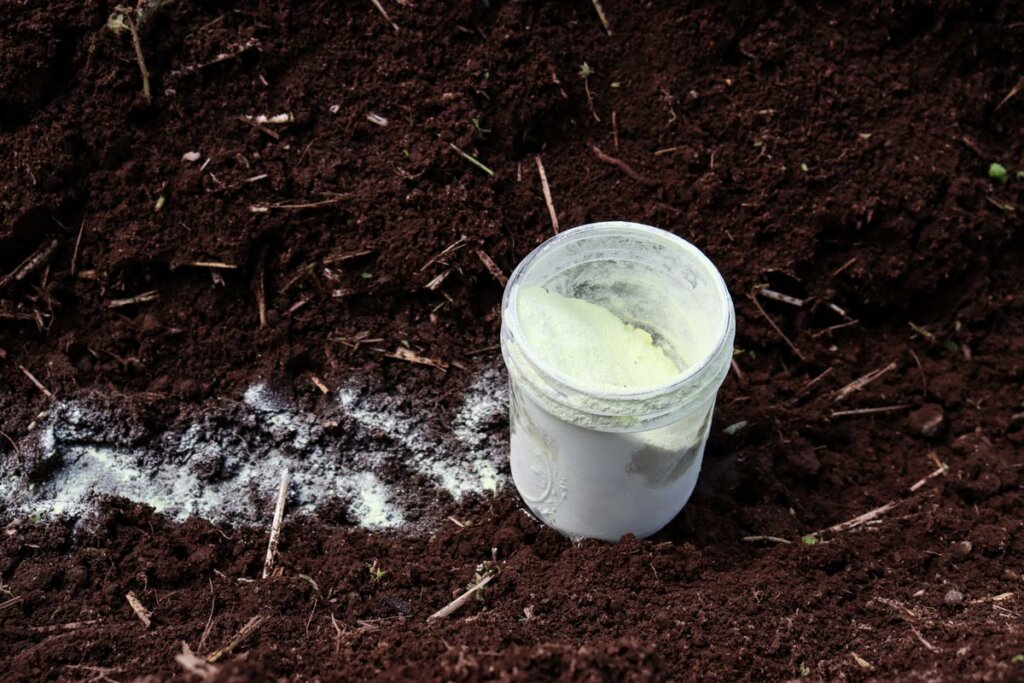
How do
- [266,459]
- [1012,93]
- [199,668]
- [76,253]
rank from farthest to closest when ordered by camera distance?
[1012,93] → [76,253] → [266,459] → [199,668]

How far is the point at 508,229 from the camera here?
3137 millimetres

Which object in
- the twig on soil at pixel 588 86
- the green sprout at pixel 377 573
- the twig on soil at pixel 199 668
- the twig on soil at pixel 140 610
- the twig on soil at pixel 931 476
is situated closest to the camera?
the twig on soil at pixel 199 668

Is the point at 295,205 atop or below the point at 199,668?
atop

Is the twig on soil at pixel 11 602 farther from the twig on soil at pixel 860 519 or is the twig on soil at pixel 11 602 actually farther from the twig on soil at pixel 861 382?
the twig on soil at pixel 861 382

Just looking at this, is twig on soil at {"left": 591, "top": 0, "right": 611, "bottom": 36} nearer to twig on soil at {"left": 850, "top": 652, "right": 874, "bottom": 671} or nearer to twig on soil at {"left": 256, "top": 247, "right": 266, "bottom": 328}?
twig on soil at {"left": 256, "top": 247, "right": 266, "bottom": 328}

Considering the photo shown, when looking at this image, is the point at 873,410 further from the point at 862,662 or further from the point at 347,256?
the point at 347,256

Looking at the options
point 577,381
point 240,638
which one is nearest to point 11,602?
point 240,638

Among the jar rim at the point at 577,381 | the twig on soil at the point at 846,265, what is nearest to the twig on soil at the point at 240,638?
the jar rim at the point at 577,381

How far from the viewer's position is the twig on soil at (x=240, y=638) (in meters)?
2.36

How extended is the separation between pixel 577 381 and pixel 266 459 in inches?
44.6

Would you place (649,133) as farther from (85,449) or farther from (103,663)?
(103,663)

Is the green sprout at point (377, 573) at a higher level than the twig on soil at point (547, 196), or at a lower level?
lower

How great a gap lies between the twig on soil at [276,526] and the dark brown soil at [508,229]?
4 cm

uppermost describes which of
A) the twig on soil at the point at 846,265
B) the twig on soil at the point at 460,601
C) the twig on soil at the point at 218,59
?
the twig on soil at the point at 218,59
